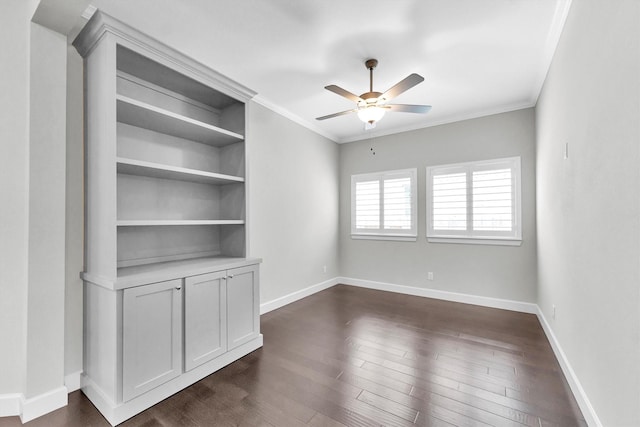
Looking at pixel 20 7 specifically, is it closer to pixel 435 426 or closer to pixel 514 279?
pixel 435 426

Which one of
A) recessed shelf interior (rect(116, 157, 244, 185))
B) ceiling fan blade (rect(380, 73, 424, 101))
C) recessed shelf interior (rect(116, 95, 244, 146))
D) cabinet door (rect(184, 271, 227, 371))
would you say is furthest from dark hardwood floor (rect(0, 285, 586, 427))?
ceiling fan blade (rect(380, 73, 424, 101))

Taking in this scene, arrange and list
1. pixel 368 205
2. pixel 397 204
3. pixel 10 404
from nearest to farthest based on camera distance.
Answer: pixel 10 404
pixel 397 204
pixel 368 205

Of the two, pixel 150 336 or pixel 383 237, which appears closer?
pixel 150 336

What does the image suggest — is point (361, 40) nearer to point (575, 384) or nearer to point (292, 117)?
point (292, 117)

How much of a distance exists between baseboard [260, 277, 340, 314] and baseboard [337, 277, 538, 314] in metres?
0.39

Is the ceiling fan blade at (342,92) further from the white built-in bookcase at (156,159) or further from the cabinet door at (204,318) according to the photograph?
the cabinet door at (204,318)

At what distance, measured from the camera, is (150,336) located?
6.66 feet

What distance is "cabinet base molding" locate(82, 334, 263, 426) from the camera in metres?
1.85

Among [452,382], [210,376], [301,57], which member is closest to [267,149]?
[301,57]

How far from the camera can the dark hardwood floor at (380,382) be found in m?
1.86

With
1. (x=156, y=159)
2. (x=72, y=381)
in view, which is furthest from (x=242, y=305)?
(x=156, y=159)

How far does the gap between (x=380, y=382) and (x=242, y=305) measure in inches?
54.4

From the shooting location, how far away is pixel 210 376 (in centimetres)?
236

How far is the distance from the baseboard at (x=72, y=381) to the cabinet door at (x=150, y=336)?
641mm
